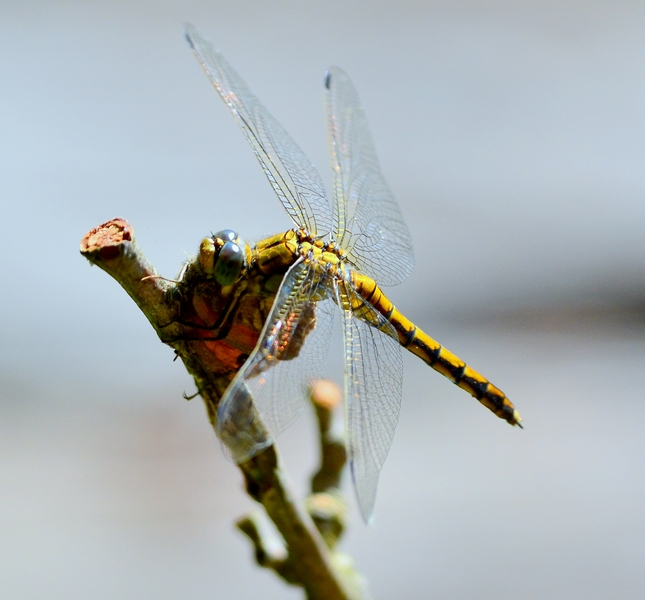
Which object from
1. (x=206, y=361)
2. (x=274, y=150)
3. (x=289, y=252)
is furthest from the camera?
(x=274, y=150)

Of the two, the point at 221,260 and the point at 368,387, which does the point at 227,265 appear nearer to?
the point at 221,260

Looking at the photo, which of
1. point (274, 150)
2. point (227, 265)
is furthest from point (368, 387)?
point (274, 150)

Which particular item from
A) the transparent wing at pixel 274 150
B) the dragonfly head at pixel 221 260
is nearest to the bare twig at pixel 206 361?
the dragonfly head at pixel 221 260

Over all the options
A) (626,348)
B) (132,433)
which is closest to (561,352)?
(626,348)

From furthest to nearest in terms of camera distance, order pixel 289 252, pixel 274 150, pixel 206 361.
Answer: pixel 274 150 < pixel 289 252 < pixel 206 361

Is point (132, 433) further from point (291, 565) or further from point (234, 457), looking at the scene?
point (234, 457)

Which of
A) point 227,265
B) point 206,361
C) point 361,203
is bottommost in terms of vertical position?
point 206,361

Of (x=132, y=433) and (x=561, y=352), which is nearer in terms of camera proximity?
(x=132, y=433)
